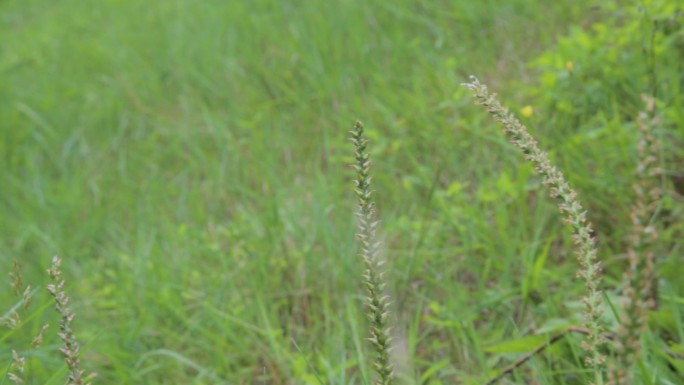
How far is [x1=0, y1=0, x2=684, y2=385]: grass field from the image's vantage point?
7.27 feet

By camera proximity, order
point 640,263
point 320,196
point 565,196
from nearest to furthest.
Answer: point 640,263
point 565,196
point 320,196

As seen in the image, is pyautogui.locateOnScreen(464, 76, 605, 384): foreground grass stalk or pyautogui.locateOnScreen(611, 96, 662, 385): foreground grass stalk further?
pyautogui.locateOnScreen(464, 76, 605, 384): foreground grass stalk

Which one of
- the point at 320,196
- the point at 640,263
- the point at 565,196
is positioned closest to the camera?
the point at 640,263

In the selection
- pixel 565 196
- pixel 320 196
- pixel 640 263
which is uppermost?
pixel 320 196

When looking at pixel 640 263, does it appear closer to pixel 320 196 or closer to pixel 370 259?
pixel 370 259

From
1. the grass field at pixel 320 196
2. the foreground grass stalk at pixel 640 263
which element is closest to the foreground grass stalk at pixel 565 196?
the foreground grass stalk at pixel 640 263

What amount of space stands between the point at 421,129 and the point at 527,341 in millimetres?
1612

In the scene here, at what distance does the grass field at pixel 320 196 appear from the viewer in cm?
221

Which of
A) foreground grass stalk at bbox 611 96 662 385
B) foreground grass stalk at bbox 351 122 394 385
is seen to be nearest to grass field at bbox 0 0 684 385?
foreground grass stalk at bbox 351 122 394 385

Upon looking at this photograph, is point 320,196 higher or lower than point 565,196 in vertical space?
higher

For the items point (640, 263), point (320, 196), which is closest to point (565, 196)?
point (640, 263)

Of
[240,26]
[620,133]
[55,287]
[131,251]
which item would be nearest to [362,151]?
[55,287]

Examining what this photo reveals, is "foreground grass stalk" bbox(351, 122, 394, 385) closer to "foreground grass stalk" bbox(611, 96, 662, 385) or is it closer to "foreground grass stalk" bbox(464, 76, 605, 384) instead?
"foreground grass stalk" bbox(464, 76, 605, 384)

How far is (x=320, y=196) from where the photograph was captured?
2.95 meters
